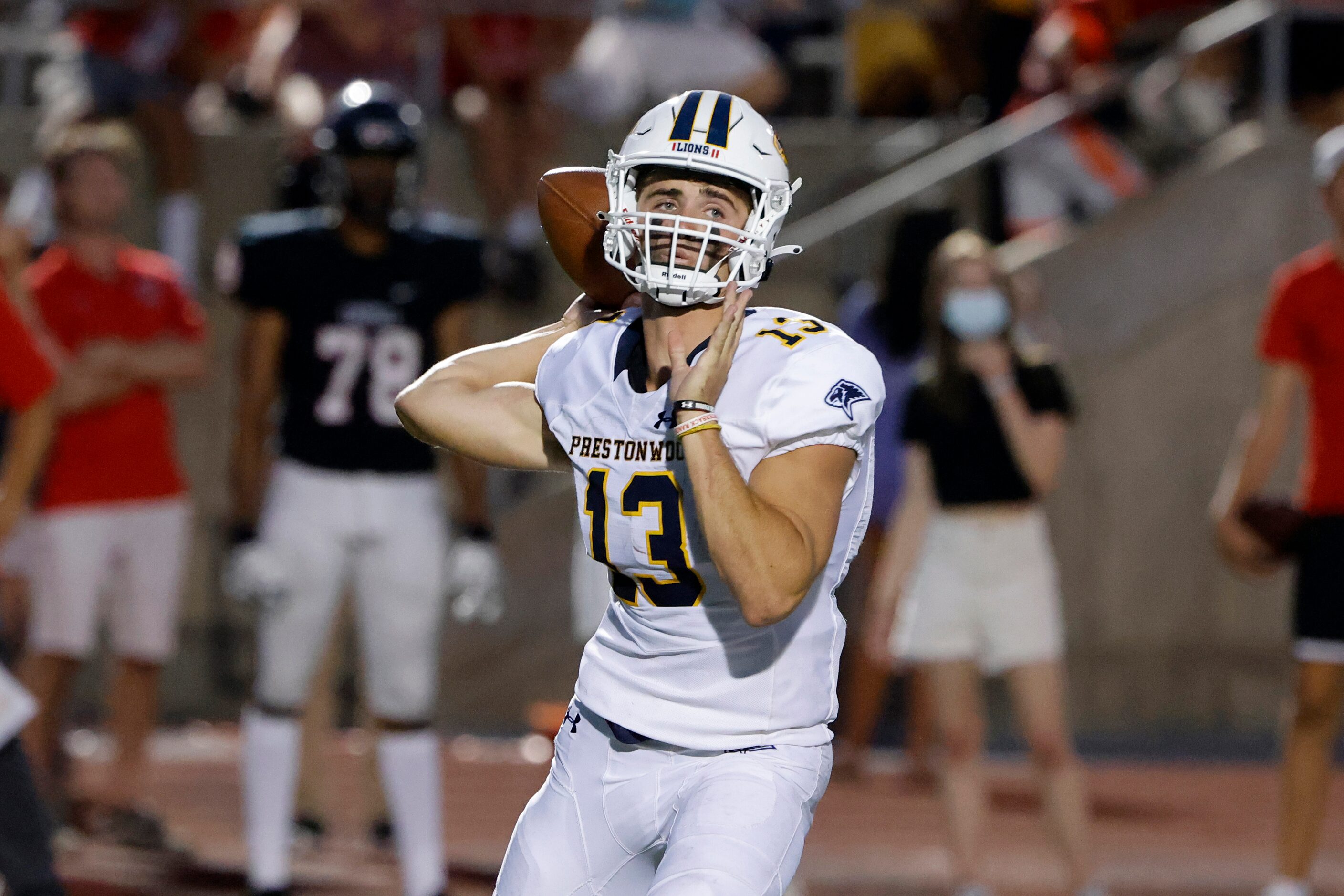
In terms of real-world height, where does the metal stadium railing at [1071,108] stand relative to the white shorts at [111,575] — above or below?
above

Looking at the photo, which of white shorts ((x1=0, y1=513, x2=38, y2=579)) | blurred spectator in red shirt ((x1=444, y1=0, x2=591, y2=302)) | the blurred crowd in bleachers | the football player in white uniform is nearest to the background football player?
white shorts ((x1=0, y1=513, x2=38, y2=579))

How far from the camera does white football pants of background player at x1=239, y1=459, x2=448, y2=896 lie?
5695 millimetres

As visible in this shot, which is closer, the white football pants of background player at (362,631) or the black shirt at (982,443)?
the white football pants of background player at (362,631)

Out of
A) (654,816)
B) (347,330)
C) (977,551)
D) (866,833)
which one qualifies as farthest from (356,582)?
(654,816)

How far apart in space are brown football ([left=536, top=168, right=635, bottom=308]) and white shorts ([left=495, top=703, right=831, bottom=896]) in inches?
30.4

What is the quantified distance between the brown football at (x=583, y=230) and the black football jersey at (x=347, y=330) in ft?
7.09

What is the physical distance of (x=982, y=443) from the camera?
5863 mm

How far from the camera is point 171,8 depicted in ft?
30.9

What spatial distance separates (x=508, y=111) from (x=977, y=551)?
432 centimetres

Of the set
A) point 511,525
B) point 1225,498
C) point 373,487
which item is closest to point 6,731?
point 373,487

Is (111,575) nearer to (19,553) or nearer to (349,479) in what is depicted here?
(19,553)

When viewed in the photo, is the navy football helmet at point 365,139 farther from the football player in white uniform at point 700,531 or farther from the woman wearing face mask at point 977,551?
the football player in white uniform at point 700,531

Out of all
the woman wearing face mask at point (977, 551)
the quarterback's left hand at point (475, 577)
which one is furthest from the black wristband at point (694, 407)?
the woman wearing face mask at point (977, 551)

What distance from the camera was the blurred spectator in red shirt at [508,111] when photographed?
9.17 metres
